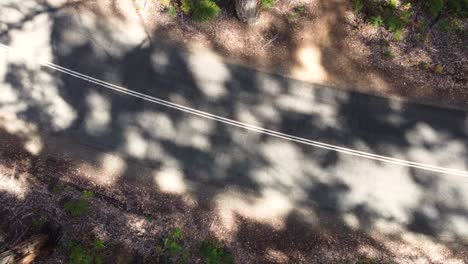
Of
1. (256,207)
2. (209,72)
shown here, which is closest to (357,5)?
(209,72)

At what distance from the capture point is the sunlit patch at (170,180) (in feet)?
44.0

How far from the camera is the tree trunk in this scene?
13.4m

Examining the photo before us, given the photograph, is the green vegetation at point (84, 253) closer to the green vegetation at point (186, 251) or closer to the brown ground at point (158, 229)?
the brown ground at point (158, 229)

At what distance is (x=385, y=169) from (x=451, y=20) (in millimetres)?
6604

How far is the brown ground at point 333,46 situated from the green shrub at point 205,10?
0.98 ft

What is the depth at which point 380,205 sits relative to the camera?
43.3ft

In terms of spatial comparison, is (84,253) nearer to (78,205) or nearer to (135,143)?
(78,205)

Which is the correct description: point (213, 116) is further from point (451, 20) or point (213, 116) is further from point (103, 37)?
point (451, 20)

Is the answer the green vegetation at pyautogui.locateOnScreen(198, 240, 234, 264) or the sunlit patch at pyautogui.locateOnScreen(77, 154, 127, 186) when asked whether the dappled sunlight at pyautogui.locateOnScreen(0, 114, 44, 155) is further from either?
the green vegetation at pyautogui.locateOnScreen(198, 240, 234, 264)

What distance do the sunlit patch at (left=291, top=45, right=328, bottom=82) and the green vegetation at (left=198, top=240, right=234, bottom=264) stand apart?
280 inches

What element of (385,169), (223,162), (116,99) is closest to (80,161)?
(116,99)

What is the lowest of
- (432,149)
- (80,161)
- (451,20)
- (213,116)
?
(80,161)

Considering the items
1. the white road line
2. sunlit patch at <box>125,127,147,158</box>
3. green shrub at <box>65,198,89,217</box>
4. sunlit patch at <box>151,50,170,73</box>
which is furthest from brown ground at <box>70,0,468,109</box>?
green shrub at <box>65,198,89,217</box>

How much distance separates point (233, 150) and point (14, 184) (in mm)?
8121
